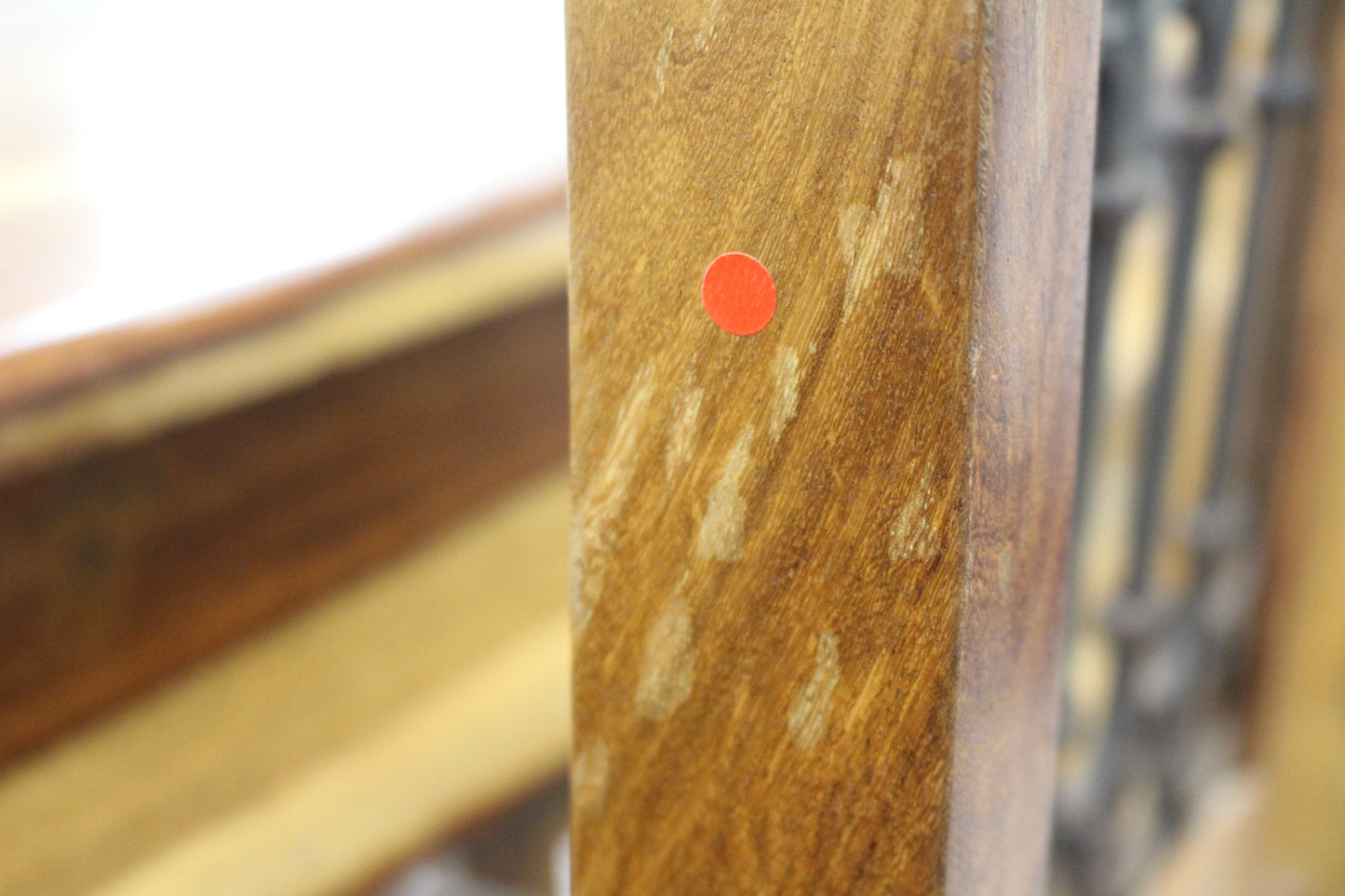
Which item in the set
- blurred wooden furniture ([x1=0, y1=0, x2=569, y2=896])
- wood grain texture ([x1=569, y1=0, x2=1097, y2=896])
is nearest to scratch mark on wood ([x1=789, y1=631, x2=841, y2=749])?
wood grain texture ([x1=569, y1=0, x2=1097, y2=896])

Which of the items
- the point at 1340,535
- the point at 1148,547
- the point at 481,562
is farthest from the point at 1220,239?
the point at 481,562

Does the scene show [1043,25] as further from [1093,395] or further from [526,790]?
[526,790]

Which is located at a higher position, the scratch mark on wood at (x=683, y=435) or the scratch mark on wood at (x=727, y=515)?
the scratch mark on wood at (x=683, y=435)

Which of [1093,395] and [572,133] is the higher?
[572,133]

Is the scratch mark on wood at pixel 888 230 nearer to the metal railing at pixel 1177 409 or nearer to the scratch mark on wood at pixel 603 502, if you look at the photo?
the scratch mark on wood at pixel 603 502

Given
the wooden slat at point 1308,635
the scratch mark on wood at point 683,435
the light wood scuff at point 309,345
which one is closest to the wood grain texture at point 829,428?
the scratch mark on wood at point 683,435

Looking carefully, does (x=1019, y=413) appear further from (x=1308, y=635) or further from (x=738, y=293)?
(x=1308, y=635)

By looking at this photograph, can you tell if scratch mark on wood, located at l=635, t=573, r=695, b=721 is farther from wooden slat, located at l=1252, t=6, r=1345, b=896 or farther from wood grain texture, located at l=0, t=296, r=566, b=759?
wooden slat, located at l=1252, t=6, r=1345, b=896

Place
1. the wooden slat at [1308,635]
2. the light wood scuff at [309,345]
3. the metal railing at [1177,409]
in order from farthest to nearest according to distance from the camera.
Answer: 1. the wooden slat at [1308,635]
2. the metal railing at [1177,409]
3. the light wood scuff at [309,345]
